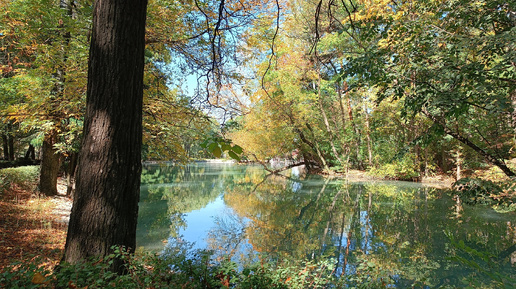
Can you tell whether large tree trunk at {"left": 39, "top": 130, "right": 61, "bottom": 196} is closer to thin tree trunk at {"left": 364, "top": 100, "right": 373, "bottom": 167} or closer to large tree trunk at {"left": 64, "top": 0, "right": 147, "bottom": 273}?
large tree trunk at {"left": 64, "top": 0, "right": 147, "bottom": 273}

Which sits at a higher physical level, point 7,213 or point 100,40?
point 100,40

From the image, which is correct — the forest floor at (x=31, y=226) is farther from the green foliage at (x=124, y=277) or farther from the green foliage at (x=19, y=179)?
the green foliage at (x=124, y=277)

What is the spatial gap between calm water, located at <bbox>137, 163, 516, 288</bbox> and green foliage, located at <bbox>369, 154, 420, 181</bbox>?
4994 mm

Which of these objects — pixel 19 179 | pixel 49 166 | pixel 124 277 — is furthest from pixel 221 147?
pixel 19 179

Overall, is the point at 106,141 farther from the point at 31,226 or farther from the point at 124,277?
the point at 31,226

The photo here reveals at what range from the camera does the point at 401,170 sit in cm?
1748

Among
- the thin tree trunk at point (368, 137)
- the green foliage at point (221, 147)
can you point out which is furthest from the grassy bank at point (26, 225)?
the thin tree trunk at point (368, 137)

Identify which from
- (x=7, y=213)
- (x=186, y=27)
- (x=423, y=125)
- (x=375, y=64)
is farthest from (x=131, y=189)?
(x=423, y=125)

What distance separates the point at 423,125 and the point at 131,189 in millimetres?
17028

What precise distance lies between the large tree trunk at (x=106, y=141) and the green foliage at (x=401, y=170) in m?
17.4

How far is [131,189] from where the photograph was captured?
2.35m

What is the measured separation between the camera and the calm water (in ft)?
16.2

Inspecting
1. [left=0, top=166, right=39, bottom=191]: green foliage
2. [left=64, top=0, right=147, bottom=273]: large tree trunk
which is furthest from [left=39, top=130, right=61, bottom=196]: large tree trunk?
[left=64, top=0, right=147, bottom=273]: large tree trunk

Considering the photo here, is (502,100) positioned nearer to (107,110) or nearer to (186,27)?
(107,110)
